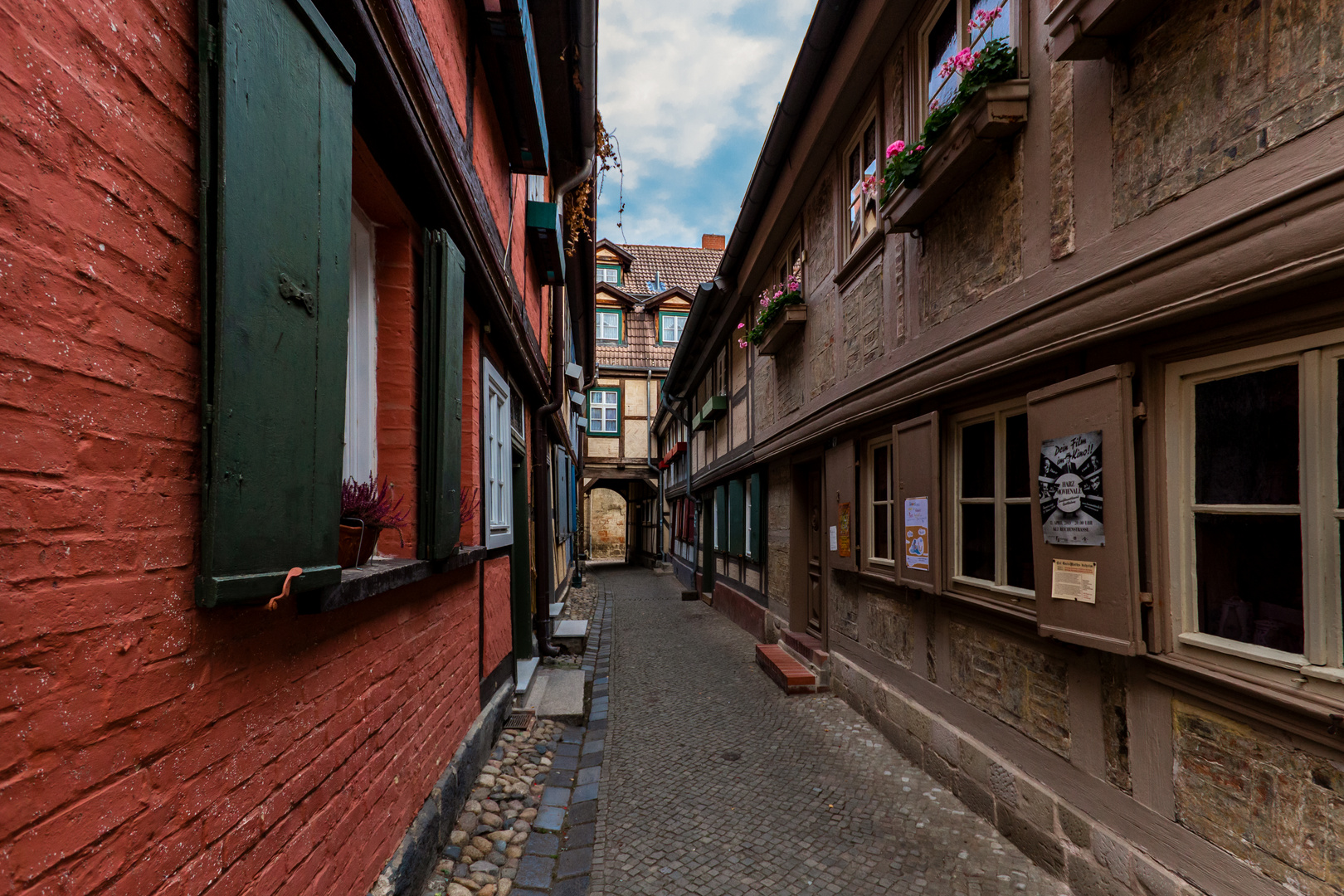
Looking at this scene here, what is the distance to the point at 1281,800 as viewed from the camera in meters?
1.97

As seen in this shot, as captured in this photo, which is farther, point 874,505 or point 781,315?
point 781,315

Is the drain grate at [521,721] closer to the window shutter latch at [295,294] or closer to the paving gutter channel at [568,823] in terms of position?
the paving gutter channel at [568,823]

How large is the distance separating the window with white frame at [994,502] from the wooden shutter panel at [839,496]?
4.78 ft

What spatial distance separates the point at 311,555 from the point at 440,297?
62.6 inches

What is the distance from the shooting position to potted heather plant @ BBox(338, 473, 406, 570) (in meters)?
2.12

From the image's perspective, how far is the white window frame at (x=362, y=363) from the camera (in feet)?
8.45

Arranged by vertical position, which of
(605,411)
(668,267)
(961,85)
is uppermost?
(668,267)

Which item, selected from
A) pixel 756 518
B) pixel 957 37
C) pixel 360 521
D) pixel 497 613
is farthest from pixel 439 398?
pixel 756 518

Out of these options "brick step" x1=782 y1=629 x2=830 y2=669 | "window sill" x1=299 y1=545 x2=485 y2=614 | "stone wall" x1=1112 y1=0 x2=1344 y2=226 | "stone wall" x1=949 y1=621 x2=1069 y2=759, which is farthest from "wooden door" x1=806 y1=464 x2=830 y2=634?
"window sill" x1=299 y1=545 x2=485 y2=614

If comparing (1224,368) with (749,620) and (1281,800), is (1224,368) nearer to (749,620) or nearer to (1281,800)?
(1281,800)

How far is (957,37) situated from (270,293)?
407 centimetres

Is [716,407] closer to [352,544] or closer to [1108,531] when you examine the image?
[1108,531]

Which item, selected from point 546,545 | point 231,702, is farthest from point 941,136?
point 546,545

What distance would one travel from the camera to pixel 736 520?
9.52m
